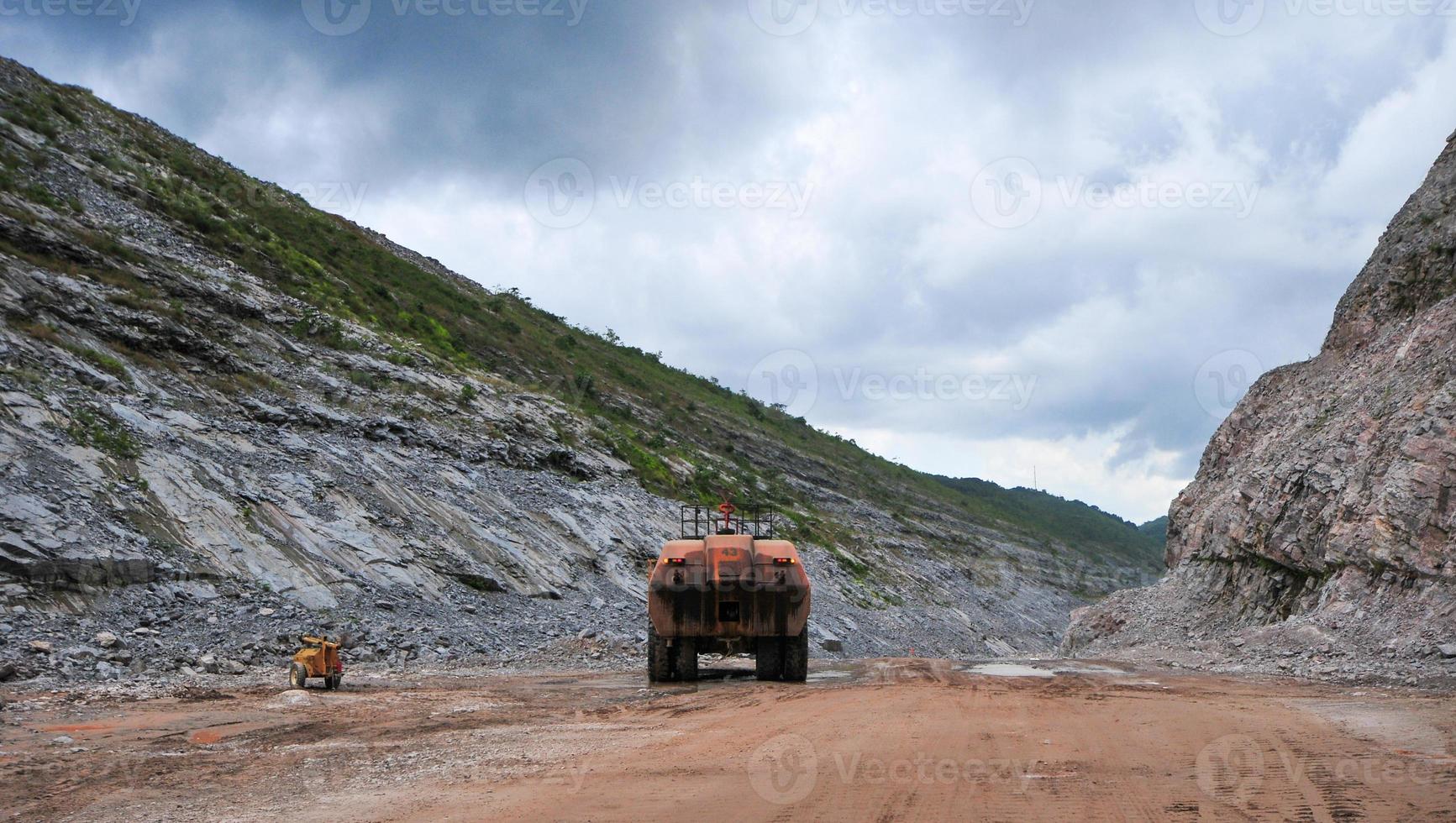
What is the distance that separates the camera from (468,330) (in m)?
49.6

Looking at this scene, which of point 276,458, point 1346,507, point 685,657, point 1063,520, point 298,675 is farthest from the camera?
point 1063,520

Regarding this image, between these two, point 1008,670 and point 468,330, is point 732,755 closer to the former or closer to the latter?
point 1008,670

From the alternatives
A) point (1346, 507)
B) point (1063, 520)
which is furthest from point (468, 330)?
point (1063, 520)

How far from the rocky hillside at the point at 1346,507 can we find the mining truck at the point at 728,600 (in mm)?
9283

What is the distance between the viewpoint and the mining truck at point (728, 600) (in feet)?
47.5

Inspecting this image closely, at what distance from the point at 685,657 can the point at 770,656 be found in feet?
4.49

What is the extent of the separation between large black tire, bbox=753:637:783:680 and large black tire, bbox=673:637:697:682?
3.27ft

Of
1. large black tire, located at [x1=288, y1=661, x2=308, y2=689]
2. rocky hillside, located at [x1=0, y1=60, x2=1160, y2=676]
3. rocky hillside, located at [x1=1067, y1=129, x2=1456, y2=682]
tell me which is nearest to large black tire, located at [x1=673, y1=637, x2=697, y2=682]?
large black tire, located at [x1=288, y1=661, x2=308, y2=689]

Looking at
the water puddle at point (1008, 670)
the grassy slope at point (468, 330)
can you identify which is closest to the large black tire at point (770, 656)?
the water puddle at point (1008, 670)

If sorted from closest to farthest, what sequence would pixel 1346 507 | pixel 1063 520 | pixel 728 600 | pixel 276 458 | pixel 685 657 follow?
pixel 728 600 → pixel 685 657 → pixel 1346 507 → pixel 276 458 → pixel 1063 520

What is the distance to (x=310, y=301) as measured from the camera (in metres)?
34.1

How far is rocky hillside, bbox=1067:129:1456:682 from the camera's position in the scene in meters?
17.2

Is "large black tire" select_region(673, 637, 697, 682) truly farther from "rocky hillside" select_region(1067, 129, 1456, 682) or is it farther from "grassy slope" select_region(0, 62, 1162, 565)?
"grassy slope" select_region(0, 62, 1162, 565)

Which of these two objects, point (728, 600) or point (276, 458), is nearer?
point (728, 600)
